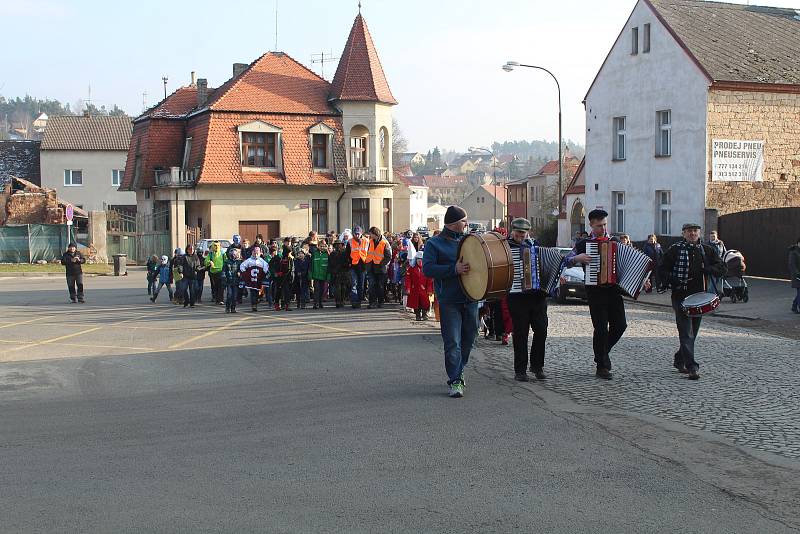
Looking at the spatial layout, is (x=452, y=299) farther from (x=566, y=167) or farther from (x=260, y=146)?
(x=566, y=167)

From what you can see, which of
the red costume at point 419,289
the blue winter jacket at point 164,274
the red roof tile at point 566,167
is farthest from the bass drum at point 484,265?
the red roof tile at point 566,167

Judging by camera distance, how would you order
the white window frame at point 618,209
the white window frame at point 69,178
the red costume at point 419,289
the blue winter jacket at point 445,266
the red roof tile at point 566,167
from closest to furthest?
the blue winter jacket at point 445,266 → the red costume at point 419,289 → the white window frame at point 618,209 → the white window frame at point 69,178 → the red roof tile at point 566,167

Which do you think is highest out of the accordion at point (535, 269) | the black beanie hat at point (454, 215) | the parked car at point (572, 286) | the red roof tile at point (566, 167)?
the red roof tile at point (566, 167)

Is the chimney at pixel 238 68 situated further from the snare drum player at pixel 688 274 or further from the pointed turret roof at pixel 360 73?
the snare drum player at pixel 688 274

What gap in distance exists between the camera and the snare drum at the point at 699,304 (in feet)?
37.4

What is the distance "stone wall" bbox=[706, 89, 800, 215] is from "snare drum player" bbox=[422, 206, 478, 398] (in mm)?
22494

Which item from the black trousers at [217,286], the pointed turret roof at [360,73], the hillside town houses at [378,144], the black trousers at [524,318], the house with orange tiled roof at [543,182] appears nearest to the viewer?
the black trousers at [524,318]

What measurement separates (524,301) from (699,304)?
6.79ft

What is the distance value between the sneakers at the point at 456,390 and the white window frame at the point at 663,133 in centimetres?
2449

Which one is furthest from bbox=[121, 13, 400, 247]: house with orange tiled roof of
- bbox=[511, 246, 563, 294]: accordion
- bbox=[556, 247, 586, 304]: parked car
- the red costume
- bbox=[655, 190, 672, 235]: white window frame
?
bbox=[511, 246, 563, 294]: accordion

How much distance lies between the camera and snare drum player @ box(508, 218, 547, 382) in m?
11.3

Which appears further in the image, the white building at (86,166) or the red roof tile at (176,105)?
the white building at (86,166)

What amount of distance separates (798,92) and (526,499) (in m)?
29.1

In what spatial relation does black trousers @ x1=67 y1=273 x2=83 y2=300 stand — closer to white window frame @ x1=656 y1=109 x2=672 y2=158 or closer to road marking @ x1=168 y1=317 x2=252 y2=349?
road marking @ x1=168 y1=317 x2=252 y2=349
